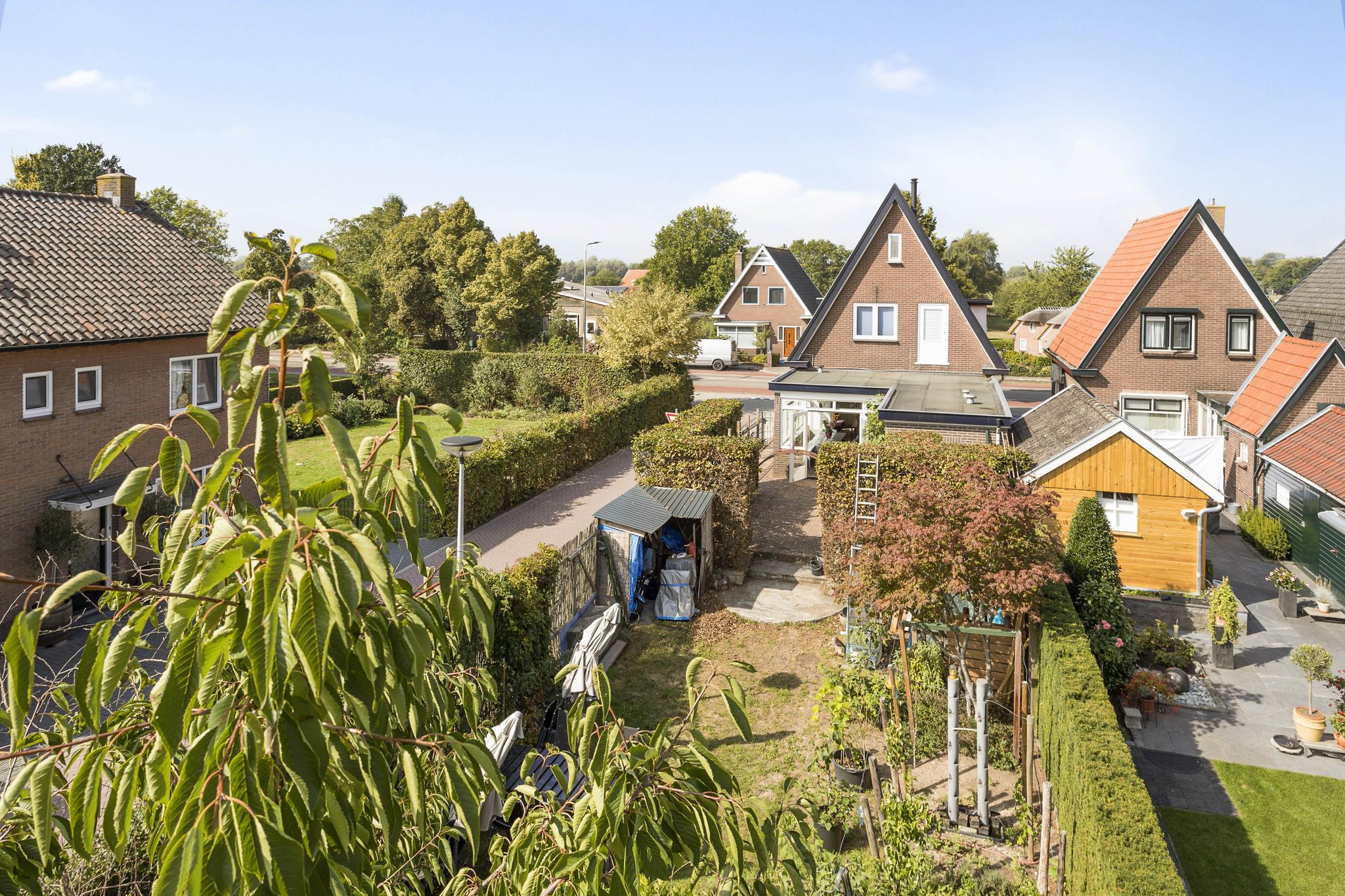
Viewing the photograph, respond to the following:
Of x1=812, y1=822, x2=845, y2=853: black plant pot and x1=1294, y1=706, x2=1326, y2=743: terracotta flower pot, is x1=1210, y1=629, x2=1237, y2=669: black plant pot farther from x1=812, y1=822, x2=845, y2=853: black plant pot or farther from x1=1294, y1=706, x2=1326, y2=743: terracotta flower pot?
x1=812, y1=822, x2=845, y2=853: black plant pot

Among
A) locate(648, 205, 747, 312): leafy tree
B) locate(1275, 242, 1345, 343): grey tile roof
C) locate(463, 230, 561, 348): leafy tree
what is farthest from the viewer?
locate(648, 205, 747, 312): leafy tree

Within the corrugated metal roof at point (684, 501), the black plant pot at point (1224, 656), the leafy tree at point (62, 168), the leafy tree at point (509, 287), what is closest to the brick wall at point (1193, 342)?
the black plant pot at point (1224, 656)

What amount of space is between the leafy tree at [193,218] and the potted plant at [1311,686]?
177 feet

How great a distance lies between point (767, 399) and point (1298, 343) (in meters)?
23.0

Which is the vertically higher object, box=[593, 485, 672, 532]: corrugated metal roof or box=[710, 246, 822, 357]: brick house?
box=[710, 246, 822, 357]: brick house

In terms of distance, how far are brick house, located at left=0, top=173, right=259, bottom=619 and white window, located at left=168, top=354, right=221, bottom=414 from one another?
0.09 ft

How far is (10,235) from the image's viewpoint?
17234 mm

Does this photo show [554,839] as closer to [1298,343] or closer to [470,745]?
[470,745]

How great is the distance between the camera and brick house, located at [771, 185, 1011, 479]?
1043 inches

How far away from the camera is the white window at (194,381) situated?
727 inches

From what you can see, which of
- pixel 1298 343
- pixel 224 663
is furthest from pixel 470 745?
pixel 1298 343

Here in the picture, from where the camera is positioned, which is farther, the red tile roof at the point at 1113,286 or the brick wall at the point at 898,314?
the brick wall at the point at 898,314

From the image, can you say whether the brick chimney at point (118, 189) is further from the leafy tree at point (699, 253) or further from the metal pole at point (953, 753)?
the leafy tree at point (699, 253)

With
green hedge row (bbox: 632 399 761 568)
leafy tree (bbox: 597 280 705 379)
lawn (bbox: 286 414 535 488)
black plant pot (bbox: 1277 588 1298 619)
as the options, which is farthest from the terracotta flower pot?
leafy tree (bbox: 597 280 705 379)
